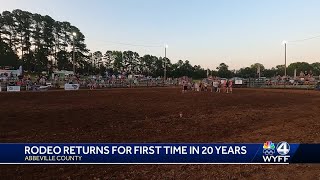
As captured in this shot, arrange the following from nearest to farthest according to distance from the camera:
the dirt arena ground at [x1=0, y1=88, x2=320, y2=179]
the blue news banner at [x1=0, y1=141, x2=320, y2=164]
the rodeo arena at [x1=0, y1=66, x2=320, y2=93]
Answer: the blue news banner at [x1=0, y1=141, x2=320, y2=164], the dirt arena ground at [x1=0, y1=88, x2=320, y2=179], the rodeo arena at [x1=0, y1=66, x2=320, y2=93]

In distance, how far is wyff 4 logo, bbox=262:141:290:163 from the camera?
5.13 meters

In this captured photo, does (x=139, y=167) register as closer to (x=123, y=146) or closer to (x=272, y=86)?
(x=123, y=146)

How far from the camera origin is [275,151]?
5.16 meters

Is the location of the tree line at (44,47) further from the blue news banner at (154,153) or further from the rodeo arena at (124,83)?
the blue news banner at (154,153)

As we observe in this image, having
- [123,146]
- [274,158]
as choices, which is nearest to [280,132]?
[274,158]

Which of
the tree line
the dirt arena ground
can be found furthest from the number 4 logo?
the tree line

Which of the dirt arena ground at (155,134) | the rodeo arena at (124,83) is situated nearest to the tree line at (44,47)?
the rodeo arena at (124,83)

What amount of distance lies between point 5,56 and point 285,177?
94015mm

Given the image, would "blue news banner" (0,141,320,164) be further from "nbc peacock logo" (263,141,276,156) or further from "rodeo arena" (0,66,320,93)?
"rodeo arena" (0,66,320,93)

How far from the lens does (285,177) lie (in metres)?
7.04

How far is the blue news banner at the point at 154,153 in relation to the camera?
5102 millimetres

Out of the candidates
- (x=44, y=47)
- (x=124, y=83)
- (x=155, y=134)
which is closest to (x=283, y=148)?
(x=155, y=134)

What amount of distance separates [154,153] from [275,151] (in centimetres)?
194

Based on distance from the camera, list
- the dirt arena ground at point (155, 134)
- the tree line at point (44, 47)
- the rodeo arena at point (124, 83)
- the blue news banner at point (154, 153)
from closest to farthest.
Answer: the blue news banner at point (154, 153) → the dirt arena ground at point (155, 134) → the rodeo arena at point (124, 83) → the tree line at point (44, 47)
